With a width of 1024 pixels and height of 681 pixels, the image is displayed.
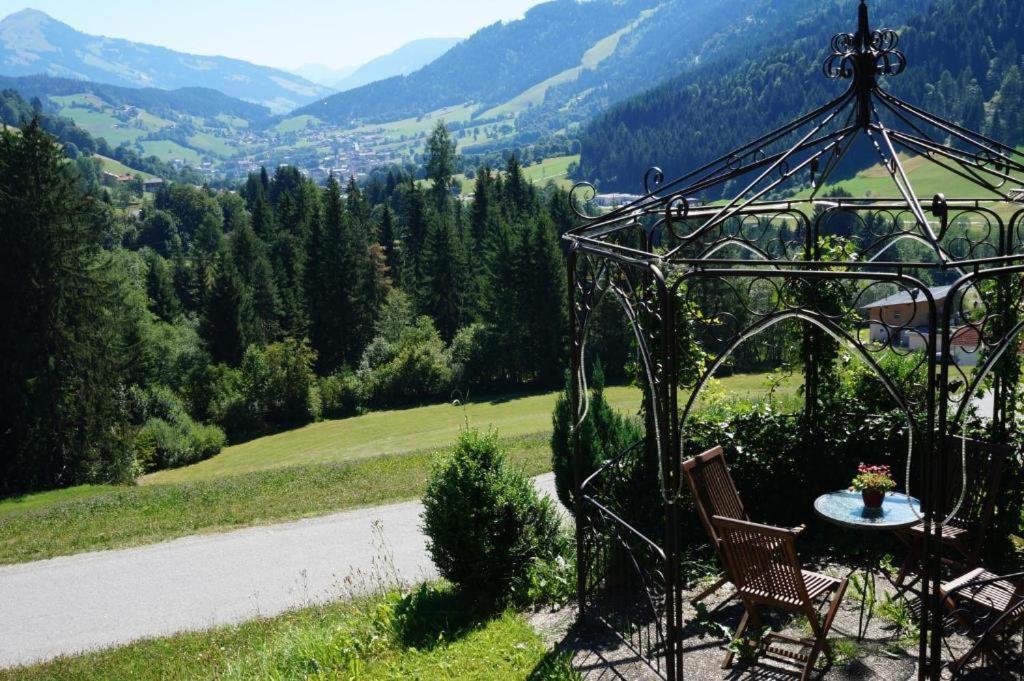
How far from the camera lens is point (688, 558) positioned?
26.5 feet

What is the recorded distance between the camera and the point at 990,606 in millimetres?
5312

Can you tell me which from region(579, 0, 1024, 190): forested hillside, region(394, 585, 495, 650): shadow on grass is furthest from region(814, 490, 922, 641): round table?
region(579, 0, 1024, 190): forested hillside

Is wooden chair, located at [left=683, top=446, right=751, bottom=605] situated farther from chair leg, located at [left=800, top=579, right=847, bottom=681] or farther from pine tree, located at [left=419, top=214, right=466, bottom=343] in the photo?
pine tree, located at [left=419, top=214, right=466, bottom=343]

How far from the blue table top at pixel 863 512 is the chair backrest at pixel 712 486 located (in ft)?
2.30

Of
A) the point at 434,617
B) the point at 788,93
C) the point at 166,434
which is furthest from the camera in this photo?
the point at 788,93

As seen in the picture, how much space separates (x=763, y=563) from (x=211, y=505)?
41.1ft

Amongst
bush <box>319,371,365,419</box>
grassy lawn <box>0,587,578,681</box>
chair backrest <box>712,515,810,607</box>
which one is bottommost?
bush <box>319,371,365,419</box>

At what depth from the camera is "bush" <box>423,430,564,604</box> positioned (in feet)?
26.5

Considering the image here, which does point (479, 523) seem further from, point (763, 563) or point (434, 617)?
point (763, 563)

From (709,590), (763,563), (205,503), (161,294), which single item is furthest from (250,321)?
(763,563)

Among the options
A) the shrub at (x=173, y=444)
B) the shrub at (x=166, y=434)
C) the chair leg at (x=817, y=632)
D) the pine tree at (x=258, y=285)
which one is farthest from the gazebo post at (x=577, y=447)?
the pine tree at (x=258, y=285)

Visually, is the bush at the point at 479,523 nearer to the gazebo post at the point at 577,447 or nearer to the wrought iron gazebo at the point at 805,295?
the wrought iron gazebo at the point at 805,295

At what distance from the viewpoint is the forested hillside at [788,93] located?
130m

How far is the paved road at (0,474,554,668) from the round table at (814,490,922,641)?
5220 millimetres
